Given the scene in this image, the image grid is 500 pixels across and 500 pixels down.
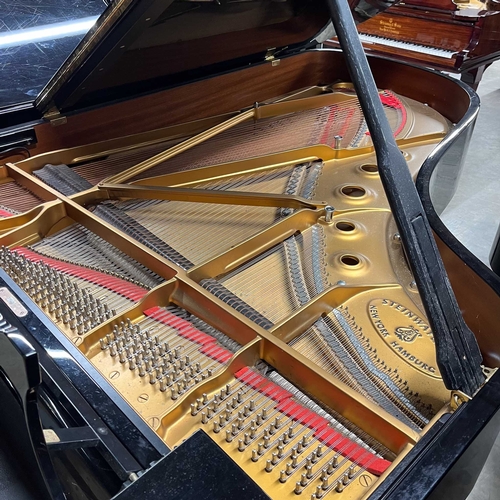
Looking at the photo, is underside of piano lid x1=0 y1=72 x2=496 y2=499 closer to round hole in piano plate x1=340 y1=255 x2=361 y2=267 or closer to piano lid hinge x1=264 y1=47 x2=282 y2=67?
round hole in piano plate x1=340 y1=255 x2=361 y2=267

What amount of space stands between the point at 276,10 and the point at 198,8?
666mm

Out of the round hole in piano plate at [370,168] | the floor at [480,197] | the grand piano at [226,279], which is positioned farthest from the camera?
the floor at [480,197]

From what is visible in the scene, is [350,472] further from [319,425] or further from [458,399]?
[458,399]

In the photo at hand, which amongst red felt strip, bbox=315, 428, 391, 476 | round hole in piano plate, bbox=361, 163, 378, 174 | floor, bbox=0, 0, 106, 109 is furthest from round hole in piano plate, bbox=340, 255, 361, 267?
floor, bbox=0, 0, 106, 109

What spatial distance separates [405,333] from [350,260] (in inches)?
19.6

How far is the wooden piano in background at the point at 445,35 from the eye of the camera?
491 centimetres

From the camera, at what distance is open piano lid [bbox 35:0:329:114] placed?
2.12m

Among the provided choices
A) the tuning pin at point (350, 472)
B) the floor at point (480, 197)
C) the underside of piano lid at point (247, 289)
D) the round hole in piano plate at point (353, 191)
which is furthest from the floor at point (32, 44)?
the floor at point (480, 197)

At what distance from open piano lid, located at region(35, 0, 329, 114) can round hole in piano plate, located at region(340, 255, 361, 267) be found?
4.10 feet

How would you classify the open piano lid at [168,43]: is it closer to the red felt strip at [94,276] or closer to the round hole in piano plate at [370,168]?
the red felt strip at [94,276]

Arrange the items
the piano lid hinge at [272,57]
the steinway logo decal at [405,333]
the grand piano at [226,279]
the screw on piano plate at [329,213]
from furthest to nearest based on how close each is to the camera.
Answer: the piano lid hinge at [272,57] < the screw on piano plate at [329,213] < the steinway logo decal at [405,333] < the grand piano at [226,279]

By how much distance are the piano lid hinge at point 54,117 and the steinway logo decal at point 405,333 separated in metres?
1.72

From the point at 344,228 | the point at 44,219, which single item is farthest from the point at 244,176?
the point at 44,219

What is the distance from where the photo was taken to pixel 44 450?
1.03m
